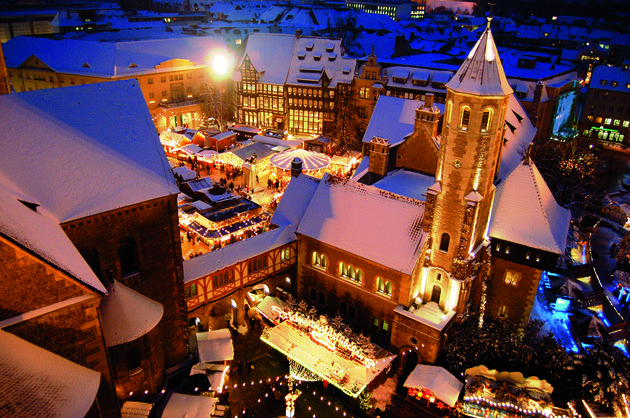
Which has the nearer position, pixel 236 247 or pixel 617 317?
pixel 236 247

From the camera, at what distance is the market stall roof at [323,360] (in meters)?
28.3

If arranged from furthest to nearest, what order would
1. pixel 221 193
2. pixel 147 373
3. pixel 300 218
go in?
pixel 221 193, pixel 300 218, pixel 147 373

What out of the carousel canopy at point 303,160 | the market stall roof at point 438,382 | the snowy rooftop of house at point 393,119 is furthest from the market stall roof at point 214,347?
the snowy rooftop of house at point 393,119

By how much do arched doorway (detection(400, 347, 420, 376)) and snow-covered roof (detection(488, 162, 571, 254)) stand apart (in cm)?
1009

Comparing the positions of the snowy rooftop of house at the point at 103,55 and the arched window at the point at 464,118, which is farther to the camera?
the snowy rooftop of house at the point at 103,55

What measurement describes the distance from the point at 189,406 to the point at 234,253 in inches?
423

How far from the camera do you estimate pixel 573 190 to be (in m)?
56.6

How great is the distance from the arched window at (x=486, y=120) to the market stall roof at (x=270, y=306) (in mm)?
18098

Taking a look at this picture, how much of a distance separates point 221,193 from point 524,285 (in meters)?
27.8

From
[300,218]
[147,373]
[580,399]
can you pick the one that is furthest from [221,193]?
[580,399]

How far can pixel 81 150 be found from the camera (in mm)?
25094

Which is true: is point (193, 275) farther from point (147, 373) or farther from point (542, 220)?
point (542, 220)

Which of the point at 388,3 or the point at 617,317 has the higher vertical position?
the point at 388,3

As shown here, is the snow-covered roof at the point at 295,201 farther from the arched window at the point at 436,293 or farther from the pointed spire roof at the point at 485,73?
the pointed spire roof at the point at 485,73
